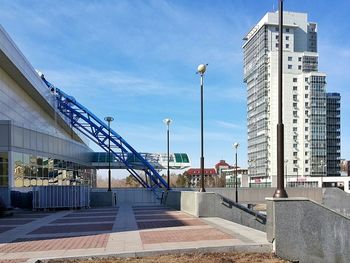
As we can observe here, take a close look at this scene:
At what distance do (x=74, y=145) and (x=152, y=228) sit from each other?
34.6 metres

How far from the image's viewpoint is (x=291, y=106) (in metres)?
141

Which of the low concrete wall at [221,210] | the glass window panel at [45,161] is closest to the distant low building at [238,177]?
the glass window panel at [45,161]

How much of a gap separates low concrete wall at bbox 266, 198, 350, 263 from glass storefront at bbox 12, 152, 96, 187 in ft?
70.5

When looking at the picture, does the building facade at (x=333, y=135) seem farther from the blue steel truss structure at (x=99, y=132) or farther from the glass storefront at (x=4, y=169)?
the glass storefront at (x=4, y=169)

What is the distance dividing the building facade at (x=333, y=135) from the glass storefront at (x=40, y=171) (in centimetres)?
10939

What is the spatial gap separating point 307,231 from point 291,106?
134114 millimetres

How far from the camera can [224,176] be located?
162 meters

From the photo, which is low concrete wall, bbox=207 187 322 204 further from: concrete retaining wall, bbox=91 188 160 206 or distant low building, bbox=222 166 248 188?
distant low building, bbox=222 166 248 188

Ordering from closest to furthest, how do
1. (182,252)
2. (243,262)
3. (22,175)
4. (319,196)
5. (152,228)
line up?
(243,262), (182,252), (152,228), (22,175), (319,196)

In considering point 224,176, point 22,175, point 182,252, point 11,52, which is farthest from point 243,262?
point 224,176

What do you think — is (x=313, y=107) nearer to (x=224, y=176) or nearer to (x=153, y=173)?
(x=224, y=176)

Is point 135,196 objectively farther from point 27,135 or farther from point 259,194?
point 259,194

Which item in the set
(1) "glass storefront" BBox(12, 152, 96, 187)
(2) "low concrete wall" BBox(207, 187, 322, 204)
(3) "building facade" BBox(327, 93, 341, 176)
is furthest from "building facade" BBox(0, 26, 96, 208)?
(3) "building facade" BBox(327, 93, 341, 176)

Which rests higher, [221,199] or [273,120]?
[273,120]
